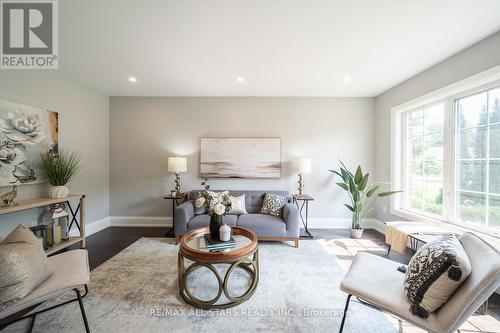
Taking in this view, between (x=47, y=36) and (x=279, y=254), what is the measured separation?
3706 millimetres

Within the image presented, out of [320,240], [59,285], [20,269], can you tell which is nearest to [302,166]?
[320,240]

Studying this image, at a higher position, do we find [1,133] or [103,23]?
[103,23]

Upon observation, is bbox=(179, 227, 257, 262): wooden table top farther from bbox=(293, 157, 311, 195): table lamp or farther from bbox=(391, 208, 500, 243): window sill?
bbox=(391, 208, 500, 243): window sill

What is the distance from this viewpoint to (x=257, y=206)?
3.42 meters

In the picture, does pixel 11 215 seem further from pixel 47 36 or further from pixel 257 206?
pixel 257 206

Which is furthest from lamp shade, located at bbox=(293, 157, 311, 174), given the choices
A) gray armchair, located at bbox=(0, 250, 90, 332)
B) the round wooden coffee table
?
gray armchair, located at bbox=(0, 250, 90, 332)

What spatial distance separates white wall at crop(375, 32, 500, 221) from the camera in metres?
1.99

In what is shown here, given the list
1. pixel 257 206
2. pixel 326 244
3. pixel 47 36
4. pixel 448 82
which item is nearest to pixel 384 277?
pixel 326 244

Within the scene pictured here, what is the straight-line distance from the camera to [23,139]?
2393mm

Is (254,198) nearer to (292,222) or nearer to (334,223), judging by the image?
(292,222)

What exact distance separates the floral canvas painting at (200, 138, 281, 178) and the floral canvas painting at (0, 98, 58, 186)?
2.24m

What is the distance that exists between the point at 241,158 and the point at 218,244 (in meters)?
2.10

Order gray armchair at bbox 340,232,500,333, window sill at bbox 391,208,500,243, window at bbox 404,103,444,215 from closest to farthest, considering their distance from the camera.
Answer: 1. gray armchair at bbox 340,232,500,333
2. window sill at bbox 391,208,500,243
3. window at bbox 404,103,444,215

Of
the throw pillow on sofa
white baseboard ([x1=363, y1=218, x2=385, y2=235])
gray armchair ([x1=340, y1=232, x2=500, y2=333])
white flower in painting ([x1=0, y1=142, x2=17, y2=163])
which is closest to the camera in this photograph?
gray armchair ([x1=340, y1=232, x2=500, y2=333])
